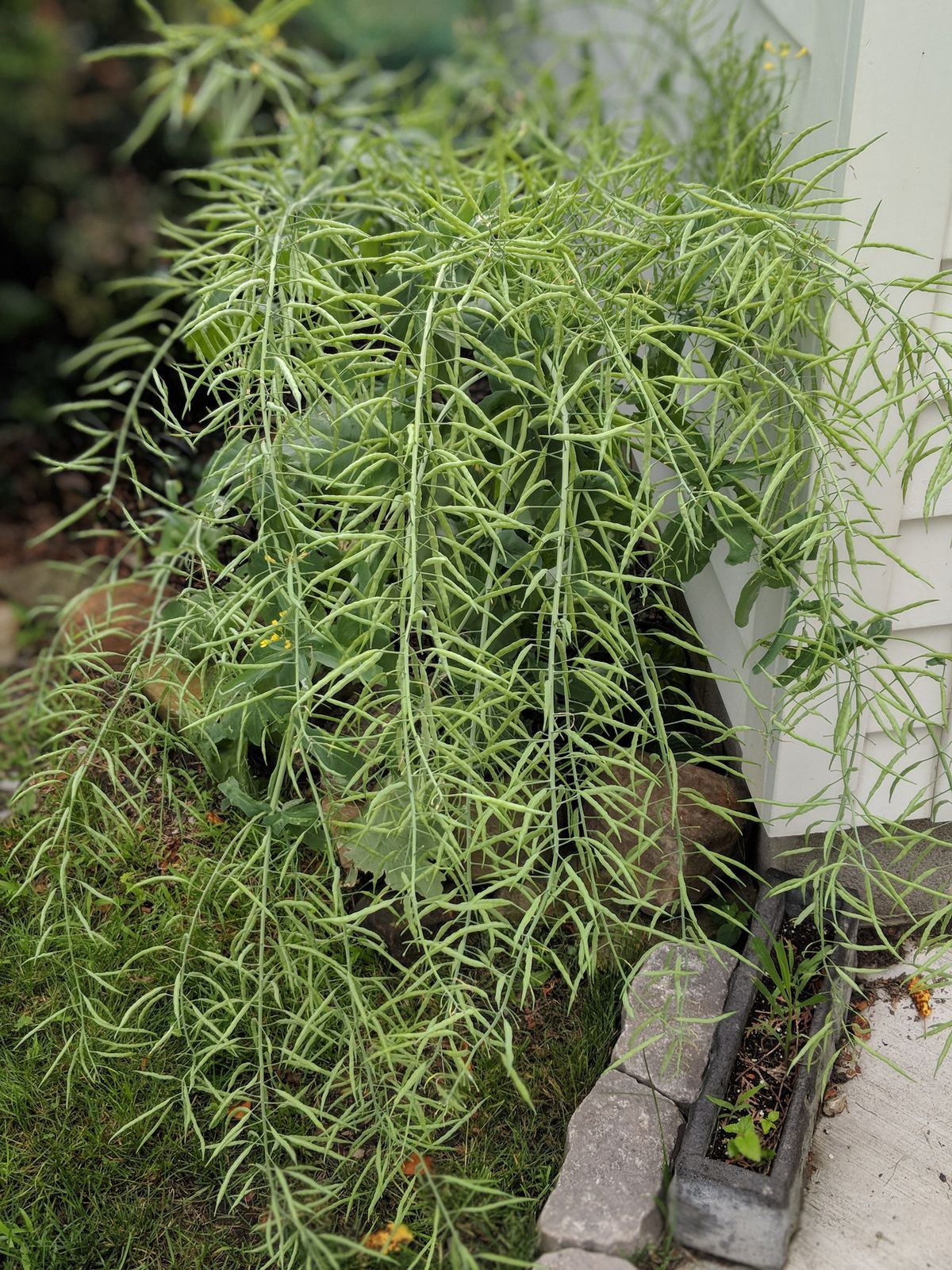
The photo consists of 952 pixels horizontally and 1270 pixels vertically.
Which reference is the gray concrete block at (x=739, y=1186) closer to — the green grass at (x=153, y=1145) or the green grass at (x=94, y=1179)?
the green grass at (x=153, y=1145)

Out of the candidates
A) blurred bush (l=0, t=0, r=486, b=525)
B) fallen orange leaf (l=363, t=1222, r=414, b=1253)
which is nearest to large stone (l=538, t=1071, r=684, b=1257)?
fallen orange leaf (l=363, t=1222, r=414, b=1253)

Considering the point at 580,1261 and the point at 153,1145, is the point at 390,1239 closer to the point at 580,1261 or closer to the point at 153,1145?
the point at 580,1261

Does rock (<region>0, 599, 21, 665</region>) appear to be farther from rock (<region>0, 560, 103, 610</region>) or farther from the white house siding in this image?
the white house siding

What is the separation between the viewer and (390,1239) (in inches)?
53.7

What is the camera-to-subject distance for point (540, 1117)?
157cm

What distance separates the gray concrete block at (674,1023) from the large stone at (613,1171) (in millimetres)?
27

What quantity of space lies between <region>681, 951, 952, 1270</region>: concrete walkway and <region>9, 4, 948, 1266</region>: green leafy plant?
0.35 m

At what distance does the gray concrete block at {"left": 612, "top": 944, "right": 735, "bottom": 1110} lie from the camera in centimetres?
153

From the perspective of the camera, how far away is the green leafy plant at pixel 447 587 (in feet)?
4.33

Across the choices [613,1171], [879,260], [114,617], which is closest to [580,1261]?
[613,1171]

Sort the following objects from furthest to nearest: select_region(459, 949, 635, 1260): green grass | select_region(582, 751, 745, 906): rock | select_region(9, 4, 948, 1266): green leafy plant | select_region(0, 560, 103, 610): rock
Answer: select_region(0, 560, 103, 610): rock
select_region(582, 751, 745, 906): rock
select_region(459, 949, 635, 1260): green grass
select_region(9, 4, 948, 1266): green leafy plant

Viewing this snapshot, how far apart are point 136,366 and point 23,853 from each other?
1.50 meters

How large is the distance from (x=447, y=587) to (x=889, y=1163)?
3.20ft

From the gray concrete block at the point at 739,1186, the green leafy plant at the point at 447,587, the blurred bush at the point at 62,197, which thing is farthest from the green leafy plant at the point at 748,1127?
the blurred bush at the point at 62,197
